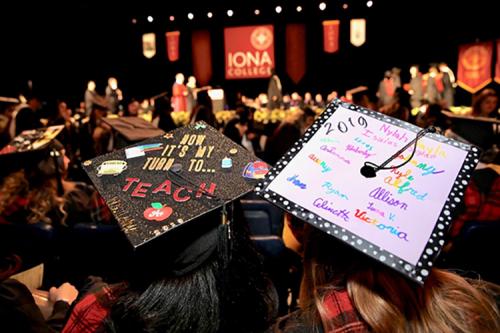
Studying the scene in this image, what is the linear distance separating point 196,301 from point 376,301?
47cm

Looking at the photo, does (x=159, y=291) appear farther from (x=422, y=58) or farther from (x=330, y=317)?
(x=422, y=58)

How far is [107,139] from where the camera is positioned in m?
5.11

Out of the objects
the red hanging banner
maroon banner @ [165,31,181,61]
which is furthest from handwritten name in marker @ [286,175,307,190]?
maroon banner @ [165,31,181,61]

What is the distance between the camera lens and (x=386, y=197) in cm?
96

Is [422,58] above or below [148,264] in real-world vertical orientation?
above

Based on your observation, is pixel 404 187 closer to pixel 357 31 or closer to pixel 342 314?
pixel 342 314

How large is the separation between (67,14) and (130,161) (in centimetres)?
1337

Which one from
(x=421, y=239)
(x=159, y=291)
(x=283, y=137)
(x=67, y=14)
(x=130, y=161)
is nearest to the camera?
(x=421, y=239)

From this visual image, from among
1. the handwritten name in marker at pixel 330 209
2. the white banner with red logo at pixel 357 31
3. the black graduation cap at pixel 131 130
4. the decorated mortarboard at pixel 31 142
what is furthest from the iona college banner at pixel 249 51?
the handwritten name in marker at pixel 330 209

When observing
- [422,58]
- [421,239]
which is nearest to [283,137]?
[421,239]

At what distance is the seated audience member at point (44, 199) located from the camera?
2717 mm

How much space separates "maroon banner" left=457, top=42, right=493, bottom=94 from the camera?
31.4 ft

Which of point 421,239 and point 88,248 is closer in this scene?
point 421,239

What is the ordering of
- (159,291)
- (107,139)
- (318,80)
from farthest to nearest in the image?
1. (318,80)
2. (107,139)
3. (159,291)
